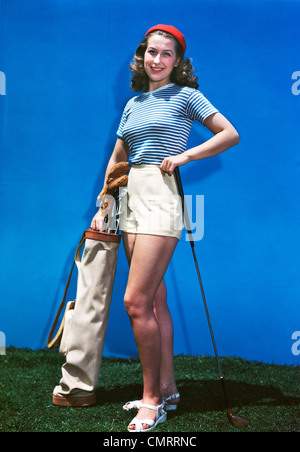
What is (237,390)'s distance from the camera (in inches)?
106

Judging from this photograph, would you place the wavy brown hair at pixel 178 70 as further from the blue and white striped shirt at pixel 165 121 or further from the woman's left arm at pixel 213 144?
the woman's left arm at pixel 213 144

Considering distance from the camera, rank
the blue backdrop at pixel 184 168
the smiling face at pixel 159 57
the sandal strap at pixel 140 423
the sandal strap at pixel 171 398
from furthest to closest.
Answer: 1. the blue backdrop at pixel 184 168
2. the sandal strap at pixel 171 398
3. the smiling face at pixel 159 57
4. the sandal strap at pixel 140 423

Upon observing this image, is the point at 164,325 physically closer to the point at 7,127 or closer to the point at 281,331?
the point at 281,331

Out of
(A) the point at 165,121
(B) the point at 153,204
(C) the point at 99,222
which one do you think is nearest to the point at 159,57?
(A) the point at 165,121

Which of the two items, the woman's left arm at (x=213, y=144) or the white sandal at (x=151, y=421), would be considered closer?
the white sandal at (x=151, y=421)

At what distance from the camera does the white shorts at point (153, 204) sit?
85.6 inches

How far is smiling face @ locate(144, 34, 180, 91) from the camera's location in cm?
228

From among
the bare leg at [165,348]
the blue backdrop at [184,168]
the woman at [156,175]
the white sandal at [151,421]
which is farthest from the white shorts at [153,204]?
the blue backdrop at [184,168]

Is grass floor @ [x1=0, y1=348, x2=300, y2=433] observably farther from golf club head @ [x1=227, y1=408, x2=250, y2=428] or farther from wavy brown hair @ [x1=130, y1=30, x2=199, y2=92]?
wavy brown hair @ [x1=130, y1=30, x2=199, y2=92]

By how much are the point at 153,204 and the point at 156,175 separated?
5.2 inches

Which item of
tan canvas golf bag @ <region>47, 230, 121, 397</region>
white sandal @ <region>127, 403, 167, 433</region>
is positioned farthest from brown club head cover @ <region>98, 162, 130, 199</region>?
white sandal @ <region>127, 403, 167, 433</region>

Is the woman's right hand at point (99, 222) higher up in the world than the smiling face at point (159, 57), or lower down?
lower down

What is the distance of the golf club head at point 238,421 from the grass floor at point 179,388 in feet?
0.08

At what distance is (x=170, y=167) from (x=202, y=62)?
1.43m
